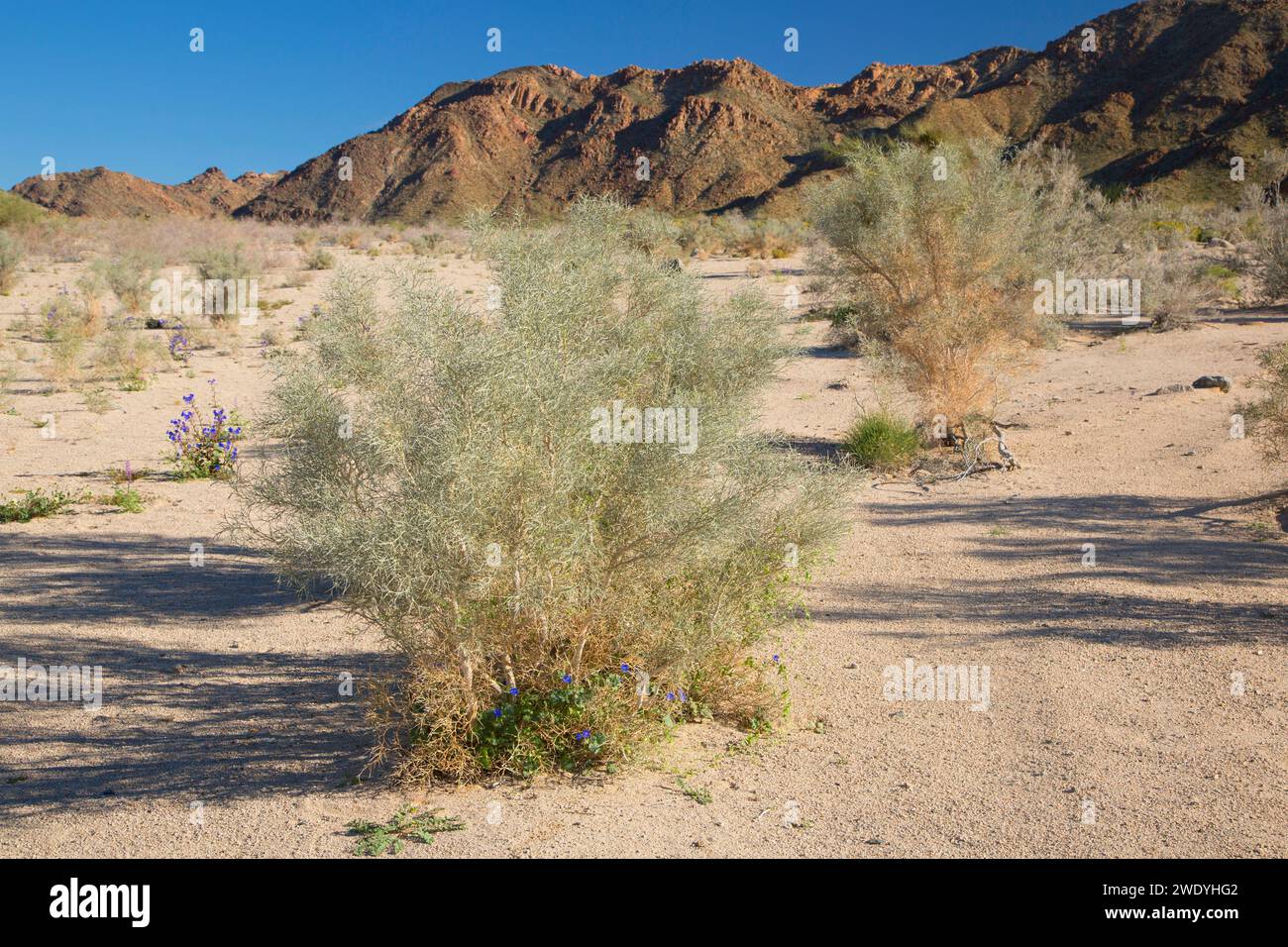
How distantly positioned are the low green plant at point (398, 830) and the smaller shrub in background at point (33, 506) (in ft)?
21.0

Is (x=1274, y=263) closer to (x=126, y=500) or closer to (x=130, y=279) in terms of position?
(x=126, y=500)

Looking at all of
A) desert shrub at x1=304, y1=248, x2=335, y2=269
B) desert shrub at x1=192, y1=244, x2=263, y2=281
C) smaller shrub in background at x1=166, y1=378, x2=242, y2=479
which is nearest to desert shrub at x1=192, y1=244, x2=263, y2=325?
desert shrub at x1=192, y1=244, x2=263, y2=281

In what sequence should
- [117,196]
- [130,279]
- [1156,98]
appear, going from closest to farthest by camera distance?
[130,279]
[1156,98]
[117,196]

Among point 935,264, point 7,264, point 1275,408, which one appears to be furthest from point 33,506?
point 7,264

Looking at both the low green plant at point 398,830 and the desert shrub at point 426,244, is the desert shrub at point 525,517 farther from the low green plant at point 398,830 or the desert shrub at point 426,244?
the desert shrub at point 426,244

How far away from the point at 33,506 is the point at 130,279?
12090mm

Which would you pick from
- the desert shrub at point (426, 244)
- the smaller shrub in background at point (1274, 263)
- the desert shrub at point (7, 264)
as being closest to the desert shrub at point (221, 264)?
the desert shrub at point (7, 264)

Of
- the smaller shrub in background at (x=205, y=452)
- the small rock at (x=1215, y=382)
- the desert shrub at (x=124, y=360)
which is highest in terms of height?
the desert shrub at (x=124, y=360)

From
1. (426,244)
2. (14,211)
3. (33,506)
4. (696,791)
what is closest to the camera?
(696,791)

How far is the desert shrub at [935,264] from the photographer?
10.0 m

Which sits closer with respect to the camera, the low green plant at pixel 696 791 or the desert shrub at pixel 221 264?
the low green plant at pixel 696 791

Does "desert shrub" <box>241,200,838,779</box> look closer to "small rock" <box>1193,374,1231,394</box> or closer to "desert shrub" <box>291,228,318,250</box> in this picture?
"small rock" <box>1193,374,1231,394</box>

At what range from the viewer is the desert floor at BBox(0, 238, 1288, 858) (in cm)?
353

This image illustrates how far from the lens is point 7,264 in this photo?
64.7ft
